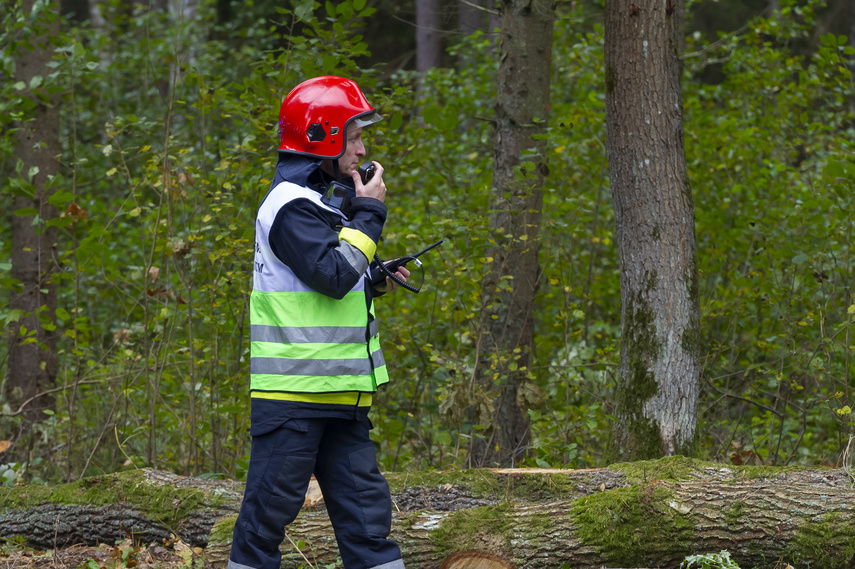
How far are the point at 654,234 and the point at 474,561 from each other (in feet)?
6.15

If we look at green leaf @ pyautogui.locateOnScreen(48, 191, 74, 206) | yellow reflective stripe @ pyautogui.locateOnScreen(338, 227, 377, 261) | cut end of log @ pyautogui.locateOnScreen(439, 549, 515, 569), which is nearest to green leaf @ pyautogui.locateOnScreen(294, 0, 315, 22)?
green leaf @ pyautogui.locateOnScreen(48, 191, 74, 206)

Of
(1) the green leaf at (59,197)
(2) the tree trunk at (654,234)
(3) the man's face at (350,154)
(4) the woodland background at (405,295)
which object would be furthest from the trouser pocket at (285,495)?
(1) the green leaf at (59,197)

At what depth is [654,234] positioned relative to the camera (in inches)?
162

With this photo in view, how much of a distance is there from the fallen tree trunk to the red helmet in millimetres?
1723

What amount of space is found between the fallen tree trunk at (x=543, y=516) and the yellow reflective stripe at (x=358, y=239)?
56.1 inches

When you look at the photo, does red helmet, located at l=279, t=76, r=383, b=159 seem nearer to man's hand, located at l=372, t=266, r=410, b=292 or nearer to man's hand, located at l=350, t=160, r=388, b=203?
man's hand, located at l=350, t=160, r=388, b=203

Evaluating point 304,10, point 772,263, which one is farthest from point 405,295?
point 772,263

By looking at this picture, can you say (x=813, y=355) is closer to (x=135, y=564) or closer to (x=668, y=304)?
(x=668, y=304)

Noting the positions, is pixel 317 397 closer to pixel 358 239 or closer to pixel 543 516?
pixel 358 239

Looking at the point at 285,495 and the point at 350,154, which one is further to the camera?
the point at 350,154

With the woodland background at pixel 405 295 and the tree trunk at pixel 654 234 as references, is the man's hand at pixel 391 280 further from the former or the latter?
the tree trunk at pixel 654 234

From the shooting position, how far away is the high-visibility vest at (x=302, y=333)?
9.34 ft

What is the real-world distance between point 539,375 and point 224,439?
7.26 ft

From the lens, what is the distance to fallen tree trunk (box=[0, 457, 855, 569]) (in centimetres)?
325
